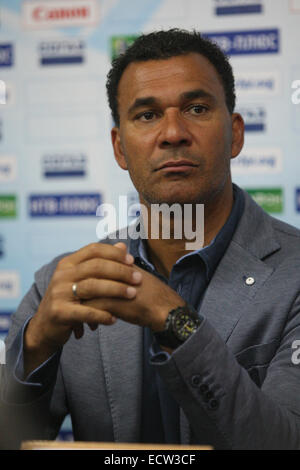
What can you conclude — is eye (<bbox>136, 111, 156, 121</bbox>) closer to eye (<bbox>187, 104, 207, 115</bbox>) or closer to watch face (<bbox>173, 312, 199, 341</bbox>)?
eye (<bbox>187, 104, 207, 115</bbox>)

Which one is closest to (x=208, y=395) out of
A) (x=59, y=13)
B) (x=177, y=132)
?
(x=177, y=132)

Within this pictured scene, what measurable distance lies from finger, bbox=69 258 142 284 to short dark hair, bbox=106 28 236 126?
0.70 m

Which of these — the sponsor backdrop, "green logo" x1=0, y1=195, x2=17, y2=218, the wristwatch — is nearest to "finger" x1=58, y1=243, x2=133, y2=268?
the wristwatch

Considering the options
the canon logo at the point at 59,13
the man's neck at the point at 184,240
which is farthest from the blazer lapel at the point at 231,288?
the canon logo at the point at 59,13

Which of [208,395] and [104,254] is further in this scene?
[104,254]

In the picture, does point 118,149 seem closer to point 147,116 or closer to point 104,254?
point 147,116

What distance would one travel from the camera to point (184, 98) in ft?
4.08

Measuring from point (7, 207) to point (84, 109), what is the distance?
658 mm

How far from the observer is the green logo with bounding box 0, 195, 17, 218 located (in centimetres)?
250

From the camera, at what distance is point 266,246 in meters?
1.25

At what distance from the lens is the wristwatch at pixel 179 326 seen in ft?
2.72

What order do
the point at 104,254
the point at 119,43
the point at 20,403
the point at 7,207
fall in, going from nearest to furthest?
the point at 104,254, the point at 20,403, the point at 119,43, the point at 7,207

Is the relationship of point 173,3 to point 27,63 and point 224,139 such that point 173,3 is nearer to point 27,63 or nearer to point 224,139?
point 27,63
